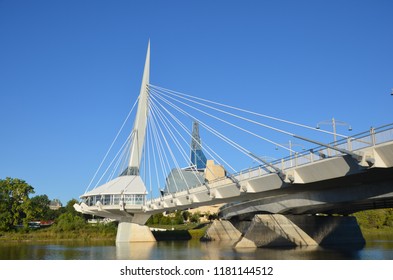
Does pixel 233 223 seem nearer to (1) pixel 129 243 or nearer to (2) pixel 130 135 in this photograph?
(1) pixel 129 243

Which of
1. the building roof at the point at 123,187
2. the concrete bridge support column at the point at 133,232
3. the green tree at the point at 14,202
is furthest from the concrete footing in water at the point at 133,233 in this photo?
the green tree at the point at 14,202

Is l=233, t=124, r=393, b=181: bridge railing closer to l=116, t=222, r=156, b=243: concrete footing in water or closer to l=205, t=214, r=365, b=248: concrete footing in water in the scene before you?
l=205, t=214, r=365, b=248: concrete footing in water

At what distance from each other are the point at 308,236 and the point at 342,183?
18.9 meters

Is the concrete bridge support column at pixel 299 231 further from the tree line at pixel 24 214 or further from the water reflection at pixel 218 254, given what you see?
the tree line at pixel 24 214

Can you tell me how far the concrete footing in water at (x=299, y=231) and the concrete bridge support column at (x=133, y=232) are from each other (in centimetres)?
1665

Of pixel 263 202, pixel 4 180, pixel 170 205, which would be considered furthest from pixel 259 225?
pixel 4 180

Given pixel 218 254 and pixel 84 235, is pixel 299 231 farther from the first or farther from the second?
pixel 84 235

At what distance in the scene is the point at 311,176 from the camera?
2644cm

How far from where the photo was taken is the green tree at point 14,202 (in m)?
74.5

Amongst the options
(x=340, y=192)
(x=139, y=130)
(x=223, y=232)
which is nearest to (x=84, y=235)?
(x=223, y=232)

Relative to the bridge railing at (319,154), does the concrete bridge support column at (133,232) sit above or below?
below

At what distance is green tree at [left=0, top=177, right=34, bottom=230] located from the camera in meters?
74.5

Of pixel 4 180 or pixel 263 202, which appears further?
pixel 4 180

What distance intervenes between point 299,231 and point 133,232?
23.6m
